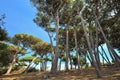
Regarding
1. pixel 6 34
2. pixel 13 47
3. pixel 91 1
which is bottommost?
pixel 6 34

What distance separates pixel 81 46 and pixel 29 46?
8.44m

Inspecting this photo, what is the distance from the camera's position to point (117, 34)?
25.8 metres

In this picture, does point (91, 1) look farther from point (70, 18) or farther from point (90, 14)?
point (70, 18)

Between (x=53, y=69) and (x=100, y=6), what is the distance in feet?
24.9

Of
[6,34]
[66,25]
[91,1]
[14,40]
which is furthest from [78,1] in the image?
[14,40]

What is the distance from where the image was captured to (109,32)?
2647cm

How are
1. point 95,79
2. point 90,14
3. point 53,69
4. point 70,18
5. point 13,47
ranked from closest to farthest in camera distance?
point 95,79 < point 53,69 < point 90,14 < point 70,18 < point 13,47

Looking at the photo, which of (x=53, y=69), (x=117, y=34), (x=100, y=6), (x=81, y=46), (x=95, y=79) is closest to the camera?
(x=95, y=79)

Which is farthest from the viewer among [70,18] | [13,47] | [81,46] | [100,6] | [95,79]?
[81,46]

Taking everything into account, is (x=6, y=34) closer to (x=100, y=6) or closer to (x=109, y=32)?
Result: (x=100, y=6)

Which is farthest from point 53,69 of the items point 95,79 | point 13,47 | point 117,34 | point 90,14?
point 13,47

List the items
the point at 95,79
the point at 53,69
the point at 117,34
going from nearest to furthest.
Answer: the point at 95,79, the point at 53,69, the point at 117,34

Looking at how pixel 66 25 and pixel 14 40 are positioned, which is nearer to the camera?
pixel 66 25

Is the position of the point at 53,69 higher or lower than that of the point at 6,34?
lower
